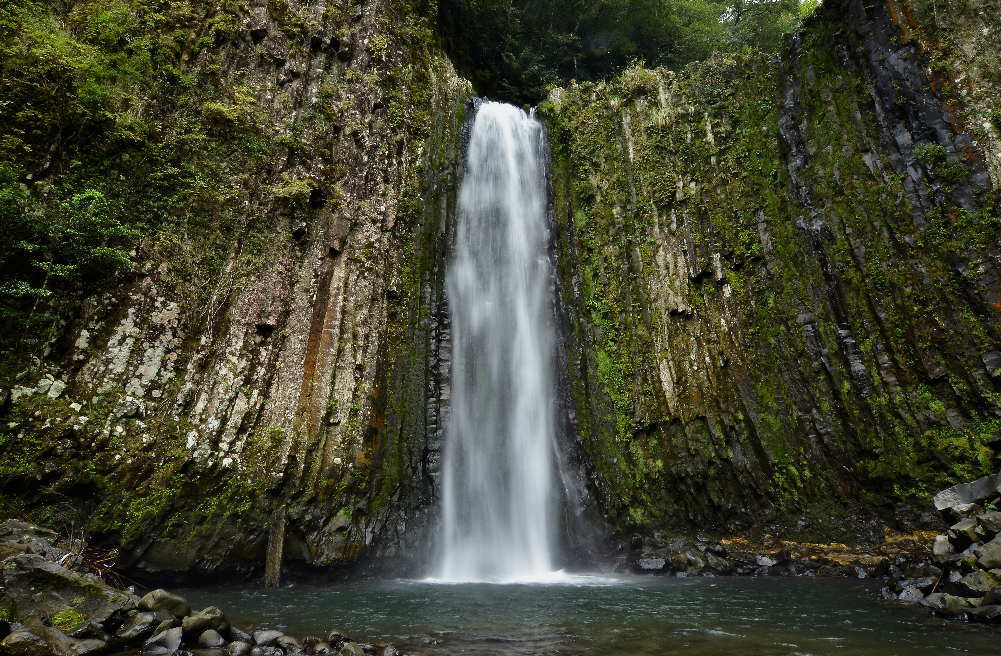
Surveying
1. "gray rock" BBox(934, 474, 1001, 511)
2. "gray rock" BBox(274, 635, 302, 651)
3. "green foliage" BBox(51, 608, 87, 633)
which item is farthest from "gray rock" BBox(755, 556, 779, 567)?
"green foliage" BBox(51, 608, 87, 633)

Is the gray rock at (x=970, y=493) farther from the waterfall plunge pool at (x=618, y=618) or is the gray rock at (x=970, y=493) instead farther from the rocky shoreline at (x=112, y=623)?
the rocky shoreline at (x=112, y=623)

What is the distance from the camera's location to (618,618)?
6.30m

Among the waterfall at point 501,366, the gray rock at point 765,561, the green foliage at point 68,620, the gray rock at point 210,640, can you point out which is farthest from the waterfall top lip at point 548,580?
the green foliage at point 68,620

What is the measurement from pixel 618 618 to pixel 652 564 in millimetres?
4667

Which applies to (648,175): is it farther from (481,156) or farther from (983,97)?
(983,97)

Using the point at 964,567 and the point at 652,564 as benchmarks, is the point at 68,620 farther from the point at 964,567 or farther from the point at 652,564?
the point at 964,567

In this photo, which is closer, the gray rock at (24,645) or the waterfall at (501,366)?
the gray rock at (24,645)

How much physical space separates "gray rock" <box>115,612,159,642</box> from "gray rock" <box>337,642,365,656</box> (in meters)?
1.70

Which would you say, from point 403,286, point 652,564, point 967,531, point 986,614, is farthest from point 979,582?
point 403,286

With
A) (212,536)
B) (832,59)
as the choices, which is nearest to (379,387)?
(212,536)

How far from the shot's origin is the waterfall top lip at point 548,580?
944 cm

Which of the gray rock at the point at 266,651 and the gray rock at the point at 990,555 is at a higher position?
the gray rock at the point at 990,555

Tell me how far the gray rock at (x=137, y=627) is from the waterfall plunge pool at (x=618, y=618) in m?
1.47

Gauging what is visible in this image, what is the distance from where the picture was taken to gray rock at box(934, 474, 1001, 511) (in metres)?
7.36
